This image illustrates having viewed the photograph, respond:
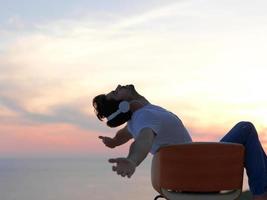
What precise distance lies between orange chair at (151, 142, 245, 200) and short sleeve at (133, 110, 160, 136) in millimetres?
218

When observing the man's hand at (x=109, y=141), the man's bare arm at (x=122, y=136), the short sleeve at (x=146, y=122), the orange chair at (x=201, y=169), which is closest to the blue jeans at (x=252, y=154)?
the orange chair at (x=201, y=169)

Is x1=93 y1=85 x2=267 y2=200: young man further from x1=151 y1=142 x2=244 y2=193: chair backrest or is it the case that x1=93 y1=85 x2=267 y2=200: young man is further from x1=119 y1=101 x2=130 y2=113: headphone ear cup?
x1=151 y1=142 x2=244 y2=193: chair backrest

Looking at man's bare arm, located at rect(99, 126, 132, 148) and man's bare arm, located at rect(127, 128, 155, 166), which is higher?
man's bare arm, located at rect(99, 126, 132, 148)

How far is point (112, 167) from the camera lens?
558cm

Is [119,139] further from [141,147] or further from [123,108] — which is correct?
[141,147]

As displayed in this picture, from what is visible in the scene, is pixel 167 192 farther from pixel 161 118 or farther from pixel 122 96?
pixel 122 96

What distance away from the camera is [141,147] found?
5871 mm

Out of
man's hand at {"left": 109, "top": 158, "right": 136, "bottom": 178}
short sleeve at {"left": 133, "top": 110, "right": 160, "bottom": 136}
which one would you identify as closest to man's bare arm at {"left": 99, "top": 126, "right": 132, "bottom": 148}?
short sleeve at {"left": 133, "top": 110, "right": 160, "bottom": 136}

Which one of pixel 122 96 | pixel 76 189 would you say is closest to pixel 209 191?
pixel 122 96

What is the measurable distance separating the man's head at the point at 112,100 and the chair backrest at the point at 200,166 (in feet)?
2.53

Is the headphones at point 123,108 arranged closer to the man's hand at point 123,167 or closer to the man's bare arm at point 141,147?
the man's bare arm at point 141,147

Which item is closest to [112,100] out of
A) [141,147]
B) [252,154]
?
[141,147]

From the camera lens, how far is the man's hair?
6.57 metres

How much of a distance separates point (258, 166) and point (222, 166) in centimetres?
37
